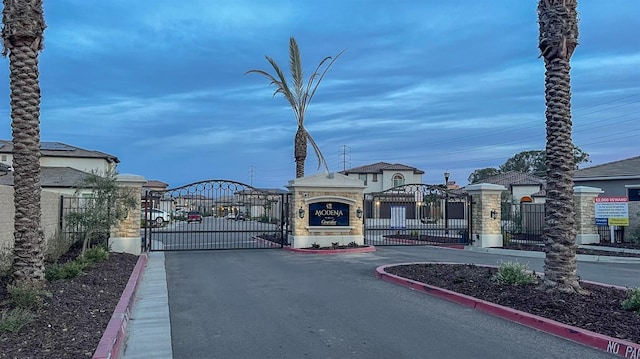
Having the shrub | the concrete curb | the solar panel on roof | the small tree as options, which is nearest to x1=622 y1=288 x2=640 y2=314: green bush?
the concrete curb

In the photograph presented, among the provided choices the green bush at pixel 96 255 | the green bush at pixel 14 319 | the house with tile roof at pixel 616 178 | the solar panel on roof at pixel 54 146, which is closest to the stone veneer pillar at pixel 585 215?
the house with tile roof at pixel 616 178

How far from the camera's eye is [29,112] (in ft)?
26.5

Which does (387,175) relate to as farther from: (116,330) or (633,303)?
(116,330)

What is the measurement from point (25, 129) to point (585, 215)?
22301 mm

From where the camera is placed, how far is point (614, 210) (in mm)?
22016

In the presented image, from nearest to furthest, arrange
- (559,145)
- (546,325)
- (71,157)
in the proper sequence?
(546,325)
(559,145)
(71,157)

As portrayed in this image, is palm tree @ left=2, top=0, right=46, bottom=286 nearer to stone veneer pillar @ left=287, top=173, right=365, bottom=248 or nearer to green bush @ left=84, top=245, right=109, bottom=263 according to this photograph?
green bush @ left=84, top=245, right=109, bottom=263

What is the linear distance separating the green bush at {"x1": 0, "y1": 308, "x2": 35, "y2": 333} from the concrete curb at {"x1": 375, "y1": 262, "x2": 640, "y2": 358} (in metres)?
6.89

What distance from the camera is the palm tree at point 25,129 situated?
7.84 m

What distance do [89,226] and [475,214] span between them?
15.8 m

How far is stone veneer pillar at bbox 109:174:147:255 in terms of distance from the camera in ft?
57.8

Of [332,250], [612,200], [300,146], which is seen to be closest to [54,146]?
[300,146]

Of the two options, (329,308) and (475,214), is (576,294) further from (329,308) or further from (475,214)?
(475,214)

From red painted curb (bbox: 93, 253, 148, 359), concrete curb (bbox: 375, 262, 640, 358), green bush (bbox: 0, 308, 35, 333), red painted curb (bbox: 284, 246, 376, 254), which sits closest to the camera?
red painted curb (bbox: 93, 253, 148, 359)
